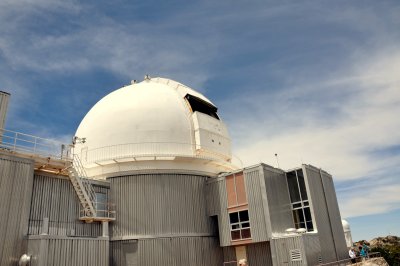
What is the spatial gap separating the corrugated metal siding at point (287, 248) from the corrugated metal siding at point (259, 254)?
4.11 feet

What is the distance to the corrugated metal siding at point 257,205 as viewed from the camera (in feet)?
72.9

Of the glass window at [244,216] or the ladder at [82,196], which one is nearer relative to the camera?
the ladder at [82,196]

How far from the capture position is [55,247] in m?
17.3

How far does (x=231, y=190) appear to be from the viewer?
80.7 feet

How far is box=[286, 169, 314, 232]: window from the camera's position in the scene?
23.8 m

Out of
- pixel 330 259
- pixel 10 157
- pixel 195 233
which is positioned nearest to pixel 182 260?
pixel 195 233

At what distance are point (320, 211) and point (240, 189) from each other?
6.18 m

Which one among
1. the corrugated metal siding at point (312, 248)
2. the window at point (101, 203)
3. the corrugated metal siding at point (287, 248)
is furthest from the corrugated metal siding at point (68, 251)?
the corrugated metal siding at point (312, 248)

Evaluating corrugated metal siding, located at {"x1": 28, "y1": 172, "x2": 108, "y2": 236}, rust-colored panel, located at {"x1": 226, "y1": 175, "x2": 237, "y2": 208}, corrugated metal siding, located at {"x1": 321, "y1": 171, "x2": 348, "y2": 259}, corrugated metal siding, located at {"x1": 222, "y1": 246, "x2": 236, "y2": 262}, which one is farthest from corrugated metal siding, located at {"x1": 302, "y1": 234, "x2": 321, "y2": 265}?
corrugated metal siding, located at {"x1": 28, "y1": 172, "x2": 108, "y2": 236}

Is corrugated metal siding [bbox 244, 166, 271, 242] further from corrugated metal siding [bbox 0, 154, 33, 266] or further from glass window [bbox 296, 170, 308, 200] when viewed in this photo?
corrugated metal siding [bbox 0, 154, 33, 266]

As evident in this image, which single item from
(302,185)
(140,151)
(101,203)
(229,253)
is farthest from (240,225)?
(101,203)

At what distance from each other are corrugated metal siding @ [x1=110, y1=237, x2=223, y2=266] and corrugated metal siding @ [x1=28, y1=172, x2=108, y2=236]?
229cm

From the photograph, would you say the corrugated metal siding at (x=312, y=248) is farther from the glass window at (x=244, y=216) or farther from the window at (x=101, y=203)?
the window at (x=101, y=203)

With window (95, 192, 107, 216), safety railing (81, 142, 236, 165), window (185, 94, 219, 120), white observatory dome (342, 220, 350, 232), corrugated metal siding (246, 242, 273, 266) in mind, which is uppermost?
window (185, 94, 219, 120)
